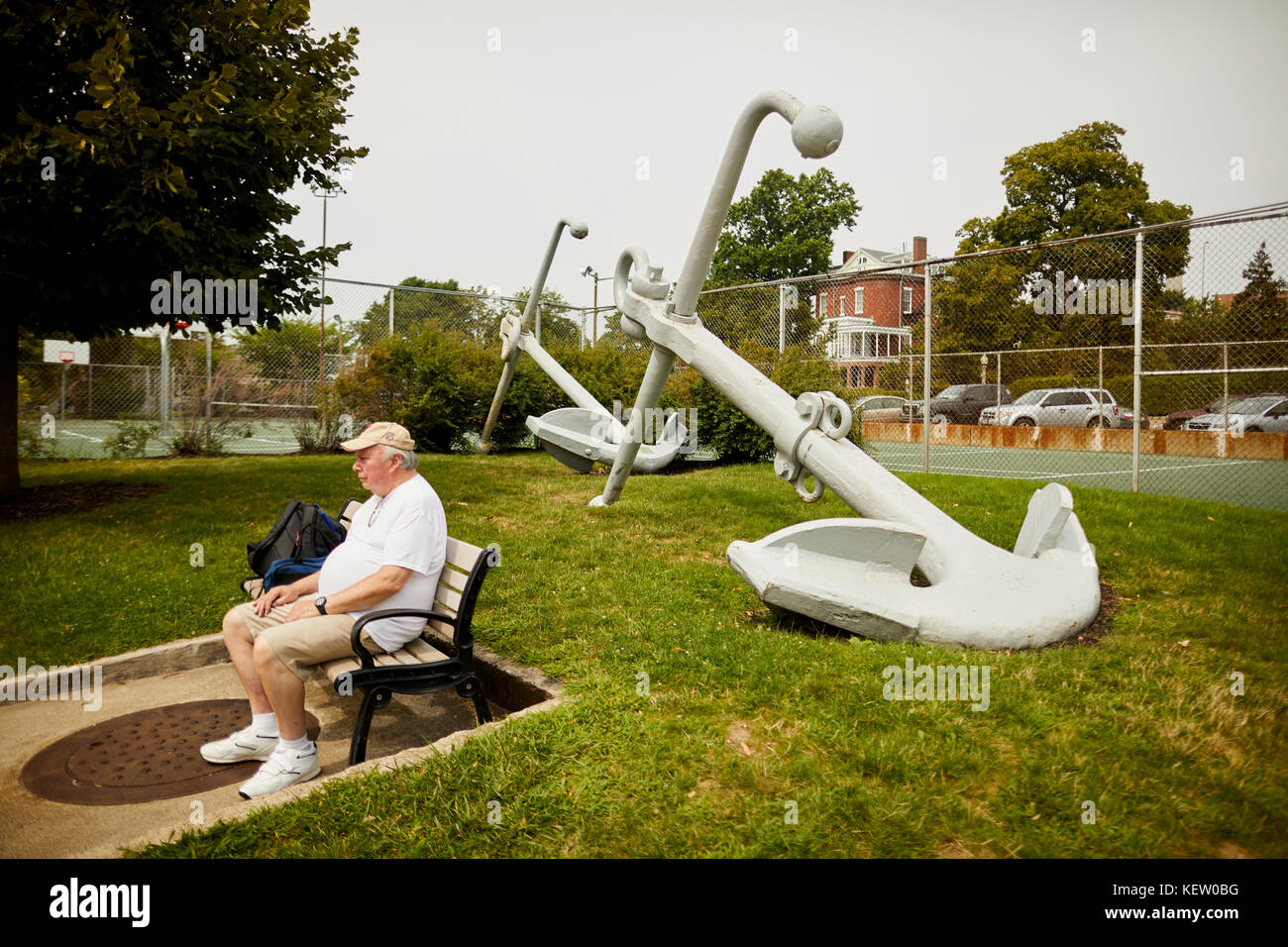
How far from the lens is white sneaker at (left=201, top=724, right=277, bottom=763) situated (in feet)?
11.2

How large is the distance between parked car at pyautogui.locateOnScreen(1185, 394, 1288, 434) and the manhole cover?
41.4 feet

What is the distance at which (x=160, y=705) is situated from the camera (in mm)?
4039

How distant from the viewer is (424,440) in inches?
508

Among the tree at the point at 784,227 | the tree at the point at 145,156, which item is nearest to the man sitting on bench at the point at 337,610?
the tree at the point at 145,156

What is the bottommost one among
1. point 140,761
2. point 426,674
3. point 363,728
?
point 140,761

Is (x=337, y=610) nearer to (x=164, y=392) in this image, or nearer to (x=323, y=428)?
(x=323, y=428)

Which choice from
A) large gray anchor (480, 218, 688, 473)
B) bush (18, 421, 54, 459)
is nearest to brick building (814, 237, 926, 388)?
large gray anchor (480, 218, 688, 473)

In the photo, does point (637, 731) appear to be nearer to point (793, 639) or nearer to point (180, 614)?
point (793, 639)

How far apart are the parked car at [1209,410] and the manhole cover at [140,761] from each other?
41.4 feet

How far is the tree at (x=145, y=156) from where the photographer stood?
5668 millimetres

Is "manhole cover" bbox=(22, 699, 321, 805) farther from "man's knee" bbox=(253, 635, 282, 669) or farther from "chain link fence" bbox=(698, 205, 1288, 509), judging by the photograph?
"chain link fence" bbox=(698, 205, 1288, 509)

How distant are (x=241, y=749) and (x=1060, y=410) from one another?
661 inches

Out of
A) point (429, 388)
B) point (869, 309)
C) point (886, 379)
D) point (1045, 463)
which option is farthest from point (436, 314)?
point (869, 309)

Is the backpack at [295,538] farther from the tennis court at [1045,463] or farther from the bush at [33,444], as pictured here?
the bush at [33,444]
